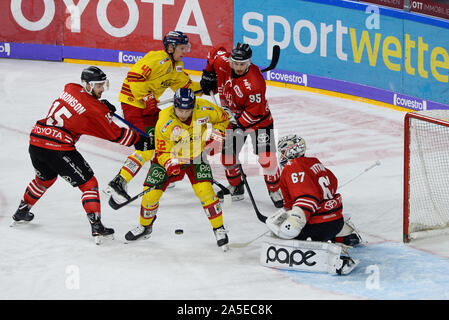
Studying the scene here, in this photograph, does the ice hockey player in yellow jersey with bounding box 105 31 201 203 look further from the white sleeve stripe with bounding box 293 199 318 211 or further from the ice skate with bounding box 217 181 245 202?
the white sleeve stripe with bounding box 293 199 318 211

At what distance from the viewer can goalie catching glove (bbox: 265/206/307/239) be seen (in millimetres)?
5191

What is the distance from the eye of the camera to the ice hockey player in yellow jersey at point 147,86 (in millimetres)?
6871

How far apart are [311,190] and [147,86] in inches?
90.7

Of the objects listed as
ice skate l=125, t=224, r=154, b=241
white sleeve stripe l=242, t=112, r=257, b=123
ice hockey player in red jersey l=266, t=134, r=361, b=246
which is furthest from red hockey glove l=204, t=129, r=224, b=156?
ice hockey player in red jersey l=266, t=134, r=361, b=246

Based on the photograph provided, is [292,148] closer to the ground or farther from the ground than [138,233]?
farther from the ground

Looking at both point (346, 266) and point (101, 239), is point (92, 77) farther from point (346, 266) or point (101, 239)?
point (346, 266)

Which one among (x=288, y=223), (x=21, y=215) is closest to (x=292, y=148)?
(x=288, y=223)

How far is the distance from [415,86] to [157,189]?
15.3 feet

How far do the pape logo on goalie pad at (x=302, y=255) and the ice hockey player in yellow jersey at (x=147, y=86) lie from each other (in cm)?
181

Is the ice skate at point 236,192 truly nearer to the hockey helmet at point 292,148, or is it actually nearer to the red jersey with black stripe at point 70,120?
the red jersey with black stripe at point 70,120

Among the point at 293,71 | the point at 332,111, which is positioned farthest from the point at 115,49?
the point at 332,111

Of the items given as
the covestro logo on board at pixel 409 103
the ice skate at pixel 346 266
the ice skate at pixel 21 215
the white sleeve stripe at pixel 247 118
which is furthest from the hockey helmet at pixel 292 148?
the covestro logo on board at pixel 409 103

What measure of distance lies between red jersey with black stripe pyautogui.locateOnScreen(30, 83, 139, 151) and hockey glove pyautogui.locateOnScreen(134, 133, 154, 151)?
1.45 ft

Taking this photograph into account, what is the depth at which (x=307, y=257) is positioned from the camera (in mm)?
5320
